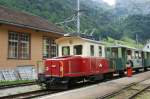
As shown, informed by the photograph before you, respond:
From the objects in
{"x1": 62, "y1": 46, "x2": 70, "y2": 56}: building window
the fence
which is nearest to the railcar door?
{"x1": 62, "y1": 46, "x2": 70, "y2": 56}: building window

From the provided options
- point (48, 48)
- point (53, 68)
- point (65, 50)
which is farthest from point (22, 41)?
point (53, 68)

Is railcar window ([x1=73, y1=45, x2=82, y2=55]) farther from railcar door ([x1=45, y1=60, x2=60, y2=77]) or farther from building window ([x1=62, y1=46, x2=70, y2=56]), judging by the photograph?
railcar door ([x1=45, y1=60, x2=60, y2=77])

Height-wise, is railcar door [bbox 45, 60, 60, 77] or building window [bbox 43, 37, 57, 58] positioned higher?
building window [bbox 43, 37, 57, 58]

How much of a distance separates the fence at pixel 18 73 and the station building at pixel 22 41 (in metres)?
0.34

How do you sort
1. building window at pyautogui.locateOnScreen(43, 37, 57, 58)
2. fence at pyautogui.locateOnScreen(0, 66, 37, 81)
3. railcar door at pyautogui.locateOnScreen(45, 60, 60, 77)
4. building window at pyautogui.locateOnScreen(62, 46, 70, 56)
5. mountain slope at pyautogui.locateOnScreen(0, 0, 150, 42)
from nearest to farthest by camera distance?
railcar door at pyautogui.locateOnScreen(45, 60, 60, 77), building window at pyautogui.locateOnScreen(62, 46, 70, 56), fence at pyautogui.locateOnScreen(0, 66, 37, 81), building window at pyautogui.locateOnScreen(43, 37, 57, 58), mountain slope at pyautogui.locateOnScreen(0, 0, 150, 42)

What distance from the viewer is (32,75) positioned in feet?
85.5

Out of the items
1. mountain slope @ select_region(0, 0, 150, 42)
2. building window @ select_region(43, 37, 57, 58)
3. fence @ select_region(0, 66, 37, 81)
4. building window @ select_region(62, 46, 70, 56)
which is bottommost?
fence @ select_region(0, 66, 37, 81)

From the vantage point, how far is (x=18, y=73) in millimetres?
24578

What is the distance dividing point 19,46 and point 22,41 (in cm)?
59

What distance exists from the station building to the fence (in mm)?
345

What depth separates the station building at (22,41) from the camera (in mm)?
23750

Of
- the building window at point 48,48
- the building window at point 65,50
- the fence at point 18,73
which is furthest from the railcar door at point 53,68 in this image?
the building window at point 48,48

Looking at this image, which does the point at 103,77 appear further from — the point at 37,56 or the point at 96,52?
the point at 37,56

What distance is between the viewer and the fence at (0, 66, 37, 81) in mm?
22984
